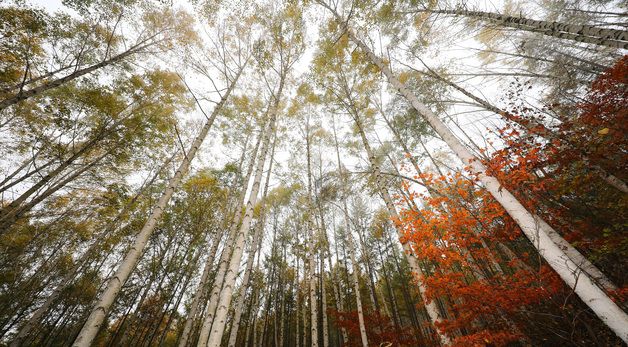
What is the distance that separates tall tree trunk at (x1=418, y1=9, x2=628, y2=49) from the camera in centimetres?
400

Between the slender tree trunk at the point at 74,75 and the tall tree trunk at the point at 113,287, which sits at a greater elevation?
the slender tree trunk at the point at 74,75

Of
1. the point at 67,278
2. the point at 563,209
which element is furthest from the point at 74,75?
the point at 563,209

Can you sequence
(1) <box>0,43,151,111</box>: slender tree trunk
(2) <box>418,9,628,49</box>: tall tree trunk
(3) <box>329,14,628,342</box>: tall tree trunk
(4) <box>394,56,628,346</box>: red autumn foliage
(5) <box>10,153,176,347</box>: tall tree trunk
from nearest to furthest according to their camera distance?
(3) <box>329,14,628,342</box>: tall tree trunk
(2) <box>418,9,628,49</box>: tall tree trunk
(4) <box>394,56,628,346</box>: red autumn foliage
(1) <box>0,43,151,111</box>: slender tree trunk
(5) <box>10,153,176,347</box>: tall tree trunk

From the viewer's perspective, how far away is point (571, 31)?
4.19 meters

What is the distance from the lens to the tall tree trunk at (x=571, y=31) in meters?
4.00

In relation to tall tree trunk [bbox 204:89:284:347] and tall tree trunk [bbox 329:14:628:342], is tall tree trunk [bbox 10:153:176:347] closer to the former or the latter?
tall tree trunk [bbox 204:89:284:347]

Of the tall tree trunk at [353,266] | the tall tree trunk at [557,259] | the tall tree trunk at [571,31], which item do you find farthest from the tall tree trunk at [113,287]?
the tall tree trunk at [571,31]

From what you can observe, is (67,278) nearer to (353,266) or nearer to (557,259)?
(353,266)

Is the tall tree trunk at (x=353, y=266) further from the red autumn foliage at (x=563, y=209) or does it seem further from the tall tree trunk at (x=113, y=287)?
the tall tree trunk at (x=113, y=287)

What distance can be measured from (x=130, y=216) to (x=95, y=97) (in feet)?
22.3

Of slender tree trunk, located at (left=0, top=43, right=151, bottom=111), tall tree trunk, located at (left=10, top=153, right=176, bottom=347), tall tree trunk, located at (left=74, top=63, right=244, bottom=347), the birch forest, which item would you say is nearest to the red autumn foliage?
the birch forest

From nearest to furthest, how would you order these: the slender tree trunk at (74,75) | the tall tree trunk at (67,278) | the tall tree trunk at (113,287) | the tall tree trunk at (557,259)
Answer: the tall tree trunk at (557,259), the tall tree trunk at (113,287), the slender tree trunk at (74,75), the tall tree trunk at (67,278)

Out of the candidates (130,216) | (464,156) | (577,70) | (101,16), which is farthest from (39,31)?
(577,70)

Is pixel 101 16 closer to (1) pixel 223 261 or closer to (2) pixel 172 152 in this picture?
(2) pixel 172 152
